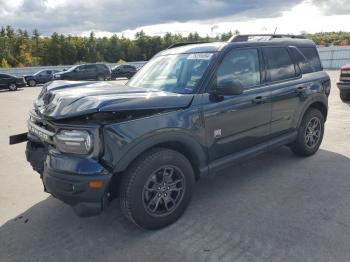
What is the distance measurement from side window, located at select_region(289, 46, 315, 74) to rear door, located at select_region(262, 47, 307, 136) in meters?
0.09

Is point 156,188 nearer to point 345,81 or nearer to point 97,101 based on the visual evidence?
point 97,101

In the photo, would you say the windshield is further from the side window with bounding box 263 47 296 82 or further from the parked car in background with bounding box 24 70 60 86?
the parked car in background with bounding box 24 70 60 86

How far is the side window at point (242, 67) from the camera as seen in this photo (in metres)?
3.92

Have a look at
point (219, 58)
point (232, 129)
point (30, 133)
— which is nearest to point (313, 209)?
point (232, 129)

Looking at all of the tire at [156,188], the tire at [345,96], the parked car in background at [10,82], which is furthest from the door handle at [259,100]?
the parked car in background at [10,82]

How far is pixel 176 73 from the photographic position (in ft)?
13.2

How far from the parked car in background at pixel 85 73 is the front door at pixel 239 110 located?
909 inches

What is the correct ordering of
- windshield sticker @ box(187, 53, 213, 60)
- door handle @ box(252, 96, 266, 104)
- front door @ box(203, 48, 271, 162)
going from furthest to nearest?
door handle @ box(252, 96, 266, 104) → windshield sticker @ box(187, 53, 213, 60) → front door @ box(203, 48, 271, 162)

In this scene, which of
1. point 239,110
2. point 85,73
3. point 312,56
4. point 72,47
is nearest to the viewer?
point 239,110

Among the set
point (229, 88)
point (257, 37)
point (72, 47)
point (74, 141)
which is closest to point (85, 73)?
point (257, 37)

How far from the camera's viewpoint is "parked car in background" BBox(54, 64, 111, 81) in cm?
2584

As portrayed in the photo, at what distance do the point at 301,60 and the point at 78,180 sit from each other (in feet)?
12.3

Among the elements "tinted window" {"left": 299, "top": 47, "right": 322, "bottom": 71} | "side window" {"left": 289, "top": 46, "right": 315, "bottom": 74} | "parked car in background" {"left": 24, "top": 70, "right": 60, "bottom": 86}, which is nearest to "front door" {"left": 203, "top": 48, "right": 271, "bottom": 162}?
"side window" {"left": 289, "top": 46, "right": 315, "bottom": 74}

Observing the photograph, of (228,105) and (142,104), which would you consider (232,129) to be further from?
(142,104)
